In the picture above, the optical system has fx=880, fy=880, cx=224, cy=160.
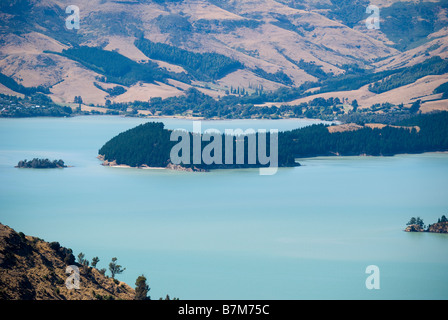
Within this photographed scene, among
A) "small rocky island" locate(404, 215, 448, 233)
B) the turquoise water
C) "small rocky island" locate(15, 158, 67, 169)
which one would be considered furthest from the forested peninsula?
"small rocky island" locate(404, 215, 448, 233)

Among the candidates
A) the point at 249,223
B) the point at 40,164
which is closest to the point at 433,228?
the point at 249,223

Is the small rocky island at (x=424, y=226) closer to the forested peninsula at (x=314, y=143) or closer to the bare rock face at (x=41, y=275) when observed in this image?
the bare rock face at (x=41, y=275)

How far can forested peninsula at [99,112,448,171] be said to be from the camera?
69.9 meters

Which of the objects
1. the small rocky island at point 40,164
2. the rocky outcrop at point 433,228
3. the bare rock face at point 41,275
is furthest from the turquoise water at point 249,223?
the bare rock face at point 41,275

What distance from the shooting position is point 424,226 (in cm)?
4359

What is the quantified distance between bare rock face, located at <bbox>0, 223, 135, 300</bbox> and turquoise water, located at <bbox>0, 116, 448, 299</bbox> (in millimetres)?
3914

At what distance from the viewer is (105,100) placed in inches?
5876

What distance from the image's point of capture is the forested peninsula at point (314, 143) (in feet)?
229

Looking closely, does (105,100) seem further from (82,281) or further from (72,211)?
(82,281)

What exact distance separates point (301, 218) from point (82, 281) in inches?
875

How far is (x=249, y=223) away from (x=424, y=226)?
8.72 metres

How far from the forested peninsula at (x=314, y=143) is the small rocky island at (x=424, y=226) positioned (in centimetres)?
2645

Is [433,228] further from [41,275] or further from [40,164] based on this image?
[40,164]

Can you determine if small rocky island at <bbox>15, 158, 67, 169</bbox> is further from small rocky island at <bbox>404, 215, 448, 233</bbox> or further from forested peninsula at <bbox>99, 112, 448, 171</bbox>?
small rocky island at <bbox>404, 215, 448, 233</bbox>
